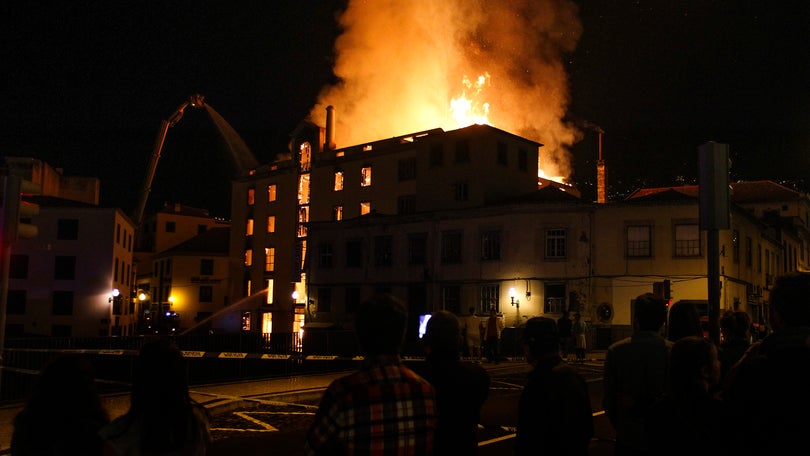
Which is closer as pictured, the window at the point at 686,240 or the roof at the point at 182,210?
the window at the point at 686,240

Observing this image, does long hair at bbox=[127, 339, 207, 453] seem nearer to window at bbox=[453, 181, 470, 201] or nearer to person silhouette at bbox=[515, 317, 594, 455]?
person silhouette at bbox=[515, 317, 594, 455]

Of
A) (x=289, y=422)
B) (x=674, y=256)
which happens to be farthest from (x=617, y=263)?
(x=289, y=422)

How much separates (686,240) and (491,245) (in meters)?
10.4

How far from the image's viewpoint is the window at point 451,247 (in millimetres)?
41469

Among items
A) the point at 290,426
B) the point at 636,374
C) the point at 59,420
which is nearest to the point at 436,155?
the point at 290,426

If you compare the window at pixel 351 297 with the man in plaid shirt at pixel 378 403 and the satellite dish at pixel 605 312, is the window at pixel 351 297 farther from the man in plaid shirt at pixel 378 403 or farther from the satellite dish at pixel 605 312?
the man in plaid shirt at pixel 378 403

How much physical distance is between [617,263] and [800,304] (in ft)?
110

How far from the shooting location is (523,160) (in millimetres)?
46719

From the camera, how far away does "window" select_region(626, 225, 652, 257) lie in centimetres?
3594

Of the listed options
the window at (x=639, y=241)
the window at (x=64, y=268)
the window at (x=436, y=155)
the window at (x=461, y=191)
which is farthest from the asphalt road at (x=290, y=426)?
the window at (x=64, y=268)

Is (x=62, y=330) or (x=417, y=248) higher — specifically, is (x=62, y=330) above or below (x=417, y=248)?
below

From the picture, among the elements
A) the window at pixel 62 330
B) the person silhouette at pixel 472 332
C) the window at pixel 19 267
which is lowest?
the window at pixel 62 330

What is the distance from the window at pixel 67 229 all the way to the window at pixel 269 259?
16571 mm

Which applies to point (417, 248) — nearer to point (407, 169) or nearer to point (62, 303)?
point (407, 169)
